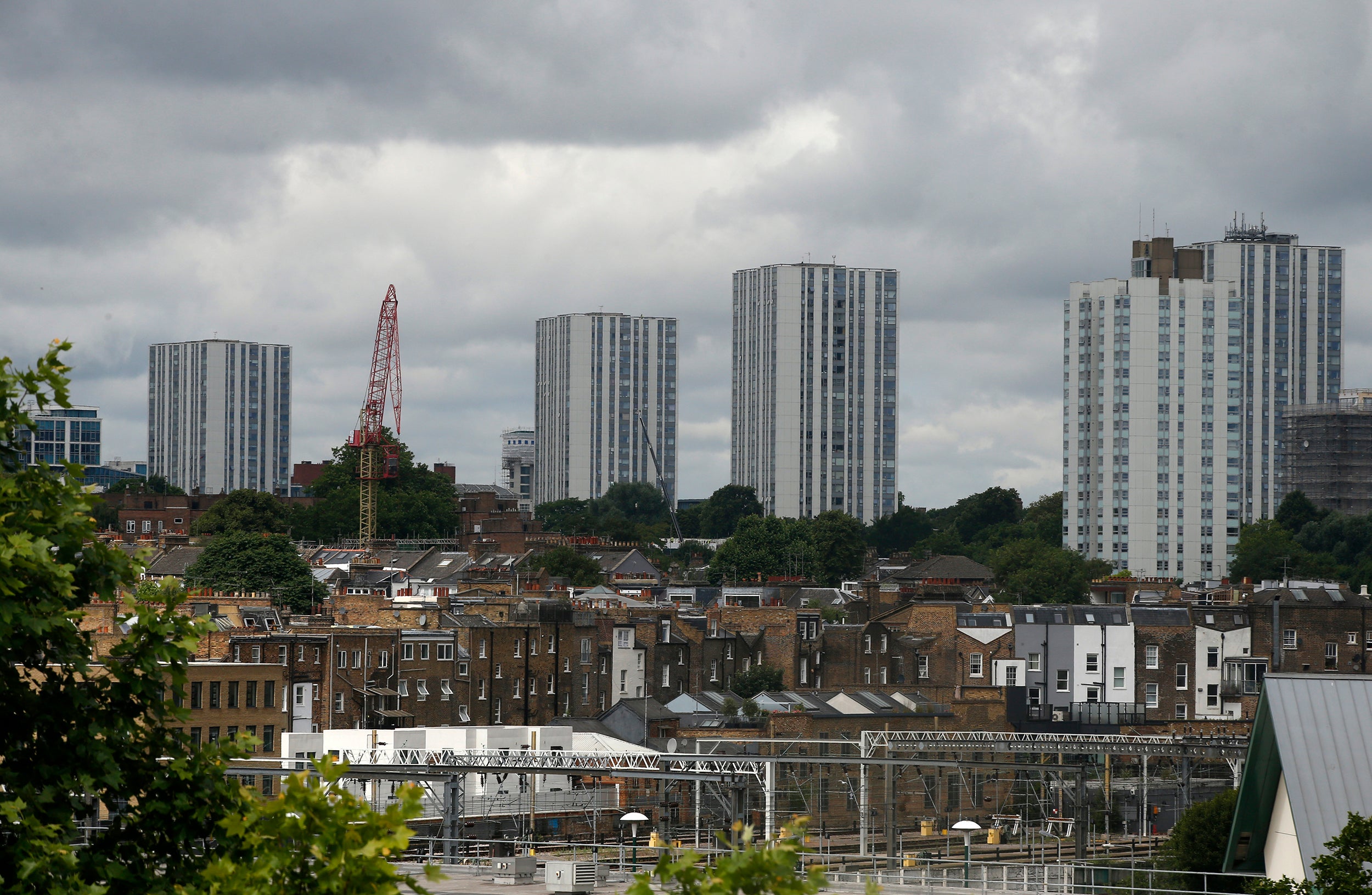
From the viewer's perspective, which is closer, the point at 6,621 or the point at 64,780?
the point at 6,621

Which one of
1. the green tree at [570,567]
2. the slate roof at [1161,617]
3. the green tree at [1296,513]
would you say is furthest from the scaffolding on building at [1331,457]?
the slate roof at [1161,617]

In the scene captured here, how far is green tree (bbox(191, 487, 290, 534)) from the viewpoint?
142 meters

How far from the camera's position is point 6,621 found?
11.7m

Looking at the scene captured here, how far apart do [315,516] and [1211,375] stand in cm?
8683

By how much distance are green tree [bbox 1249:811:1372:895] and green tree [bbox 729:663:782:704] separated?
69446mm

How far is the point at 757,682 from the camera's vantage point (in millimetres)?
87312

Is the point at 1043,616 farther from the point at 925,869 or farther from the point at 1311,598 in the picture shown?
the point at 925,869

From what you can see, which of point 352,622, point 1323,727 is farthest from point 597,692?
point 1323,727

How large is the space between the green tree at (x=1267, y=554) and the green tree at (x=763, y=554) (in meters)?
37.6

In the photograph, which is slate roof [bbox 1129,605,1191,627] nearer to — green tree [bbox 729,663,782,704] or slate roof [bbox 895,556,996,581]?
green tree [bbox 729,663,782,704]

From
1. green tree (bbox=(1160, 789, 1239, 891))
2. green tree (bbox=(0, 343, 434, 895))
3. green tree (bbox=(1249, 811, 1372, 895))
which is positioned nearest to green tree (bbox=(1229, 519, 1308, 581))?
green tree (bbox=(1160, 789, 1239, 891))

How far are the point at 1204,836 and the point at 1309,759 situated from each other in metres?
33.3

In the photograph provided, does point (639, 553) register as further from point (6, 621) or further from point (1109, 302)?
point (6, 621)

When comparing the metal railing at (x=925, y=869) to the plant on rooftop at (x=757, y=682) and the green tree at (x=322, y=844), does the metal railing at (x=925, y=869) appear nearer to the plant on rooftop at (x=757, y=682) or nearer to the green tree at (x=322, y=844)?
the green tree at (x=322, y=844)
